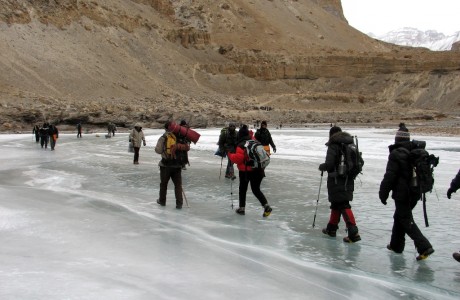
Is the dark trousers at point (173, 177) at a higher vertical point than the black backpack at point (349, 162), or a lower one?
lower

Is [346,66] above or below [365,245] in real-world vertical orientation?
above

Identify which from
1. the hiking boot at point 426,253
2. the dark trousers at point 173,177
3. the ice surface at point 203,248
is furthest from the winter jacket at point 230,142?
the hiking boot at point 426,253

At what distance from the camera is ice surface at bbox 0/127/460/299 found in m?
4.75

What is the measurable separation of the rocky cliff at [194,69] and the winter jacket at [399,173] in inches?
1445

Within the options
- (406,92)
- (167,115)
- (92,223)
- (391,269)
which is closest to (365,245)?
(391,269)

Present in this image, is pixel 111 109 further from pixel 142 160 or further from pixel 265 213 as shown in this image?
pixel 265 213

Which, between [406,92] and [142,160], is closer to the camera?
[142,160]

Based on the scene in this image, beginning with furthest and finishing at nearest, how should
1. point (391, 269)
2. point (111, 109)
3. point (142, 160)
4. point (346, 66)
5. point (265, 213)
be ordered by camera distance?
point (346, 66)
point (111, 109)
point (142, 160)
point (265, 213)
point (391, 269)

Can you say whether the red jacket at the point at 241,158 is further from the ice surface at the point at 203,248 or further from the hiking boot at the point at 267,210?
the ice surface at the point at 203,248

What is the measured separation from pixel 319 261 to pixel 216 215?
2.78 meters

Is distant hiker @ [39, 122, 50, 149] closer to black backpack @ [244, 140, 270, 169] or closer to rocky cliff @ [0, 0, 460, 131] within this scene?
black backpack @ [244, 140, 270, 169]

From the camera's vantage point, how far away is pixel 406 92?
2980 inches

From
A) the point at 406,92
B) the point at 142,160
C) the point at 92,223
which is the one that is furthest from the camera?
the point at 406,92

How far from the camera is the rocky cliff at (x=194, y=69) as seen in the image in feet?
164
